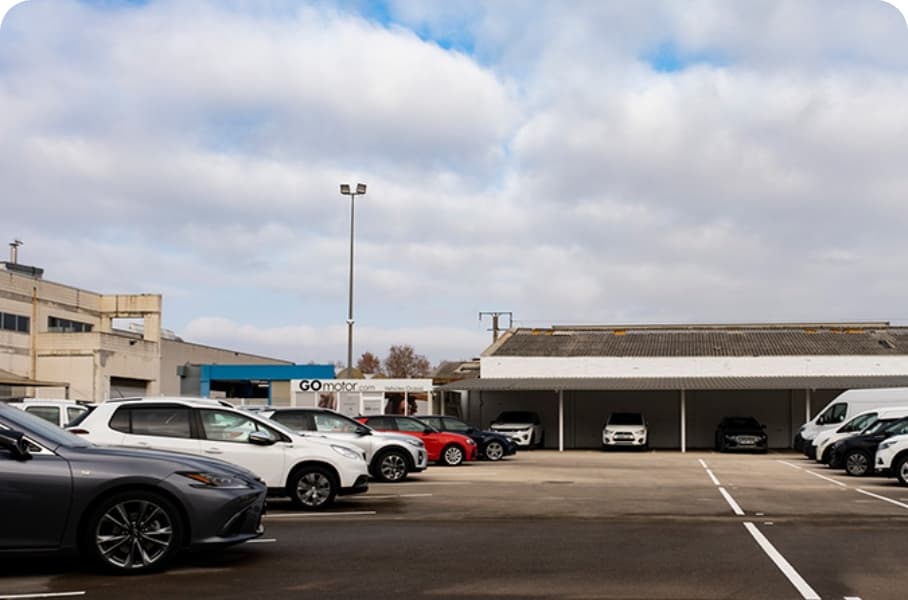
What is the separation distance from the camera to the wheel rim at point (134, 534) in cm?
902

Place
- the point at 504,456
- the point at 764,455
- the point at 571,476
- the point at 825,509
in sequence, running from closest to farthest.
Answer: the point at 825,509
the point at 571,476
the point at 504,456
the point at 764,455

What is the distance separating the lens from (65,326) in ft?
183

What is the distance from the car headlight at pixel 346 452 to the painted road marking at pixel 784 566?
17.9ft

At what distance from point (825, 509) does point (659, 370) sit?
29.4 m

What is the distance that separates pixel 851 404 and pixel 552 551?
2450cm

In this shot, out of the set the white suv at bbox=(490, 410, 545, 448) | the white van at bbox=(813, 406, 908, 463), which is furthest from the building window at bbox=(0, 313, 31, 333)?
the white van at bbox=(813, 406, 908, 463)

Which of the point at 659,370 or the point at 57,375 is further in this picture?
the point at 57,375

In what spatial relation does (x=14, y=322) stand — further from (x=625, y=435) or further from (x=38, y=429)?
(x=38, y=429)

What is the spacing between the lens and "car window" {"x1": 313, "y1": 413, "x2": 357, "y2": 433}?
66.3 ft

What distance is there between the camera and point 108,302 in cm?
5984

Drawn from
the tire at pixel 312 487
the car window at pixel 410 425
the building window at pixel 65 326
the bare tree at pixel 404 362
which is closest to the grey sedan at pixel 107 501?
the tire at pixel 312 487

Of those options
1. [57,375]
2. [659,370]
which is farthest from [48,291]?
[659,370]

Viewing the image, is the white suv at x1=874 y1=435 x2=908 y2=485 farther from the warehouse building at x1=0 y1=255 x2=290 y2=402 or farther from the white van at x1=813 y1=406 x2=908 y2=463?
the warehouse building at x1=0 y1=255 x2=290 y2=402

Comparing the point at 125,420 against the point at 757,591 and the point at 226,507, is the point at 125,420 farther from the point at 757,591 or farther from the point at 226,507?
the point at 757,591
